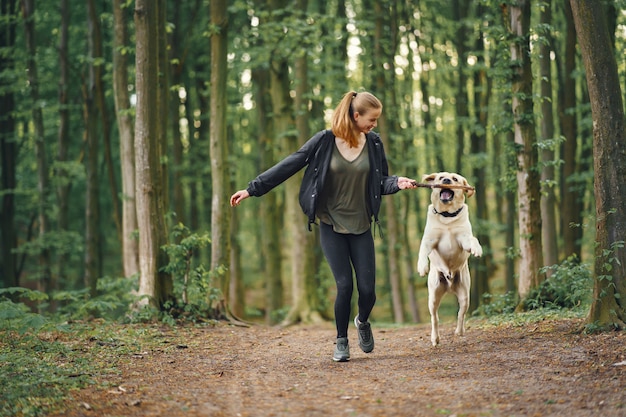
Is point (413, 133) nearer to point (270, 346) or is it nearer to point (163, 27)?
point (163, 27)

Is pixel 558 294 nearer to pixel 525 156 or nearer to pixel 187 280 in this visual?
pixel 525 156

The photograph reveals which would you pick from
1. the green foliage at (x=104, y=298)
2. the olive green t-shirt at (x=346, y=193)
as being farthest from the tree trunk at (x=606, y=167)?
the green foliage at (x=104, y=298)

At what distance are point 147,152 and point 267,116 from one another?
9125 millimetres

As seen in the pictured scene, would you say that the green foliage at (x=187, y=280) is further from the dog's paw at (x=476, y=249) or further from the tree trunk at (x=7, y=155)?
the tree trunk at (x=7, y=155)

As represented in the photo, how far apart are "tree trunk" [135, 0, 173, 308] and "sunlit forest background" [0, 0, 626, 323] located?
28cm

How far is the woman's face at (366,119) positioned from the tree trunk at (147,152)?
5.26 m

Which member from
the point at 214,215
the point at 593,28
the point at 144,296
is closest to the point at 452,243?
the point at 593,28

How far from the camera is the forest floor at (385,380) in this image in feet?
17.6

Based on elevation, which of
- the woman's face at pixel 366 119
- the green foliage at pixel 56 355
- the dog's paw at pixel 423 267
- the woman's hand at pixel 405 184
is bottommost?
the green foliage at pixel 56 355

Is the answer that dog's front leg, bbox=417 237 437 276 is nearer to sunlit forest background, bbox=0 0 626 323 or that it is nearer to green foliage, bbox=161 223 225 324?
sunlit forest background, bbox=0 0 626 323

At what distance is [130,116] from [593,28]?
34.5ft

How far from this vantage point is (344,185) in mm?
7340

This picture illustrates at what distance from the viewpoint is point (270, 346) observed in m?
9.74

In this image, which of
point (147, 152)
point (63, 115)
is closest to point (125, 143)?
point (147, 152)
